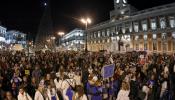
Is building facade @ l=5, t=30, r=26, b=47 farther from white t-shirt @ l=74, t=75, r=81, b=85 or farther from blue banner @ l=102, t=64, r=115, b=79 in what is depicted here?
blue banner @ l=102, t=64, r=115, b=79

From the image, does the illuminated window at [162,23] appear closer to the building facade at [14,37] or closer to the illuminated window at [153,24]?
the illuminated window at [153,24]

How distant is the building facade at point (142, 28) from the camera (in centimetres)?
7150

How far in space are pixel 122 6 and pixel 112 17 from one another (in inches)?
271

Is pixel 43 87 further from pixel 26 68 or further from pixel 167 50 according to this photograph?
pixel 167 50

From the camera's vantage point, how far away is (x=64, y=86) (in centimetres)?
1171

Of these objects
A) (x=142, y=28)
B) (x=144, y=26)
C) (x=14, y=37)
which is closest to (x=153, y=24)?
(x=144, y=26)

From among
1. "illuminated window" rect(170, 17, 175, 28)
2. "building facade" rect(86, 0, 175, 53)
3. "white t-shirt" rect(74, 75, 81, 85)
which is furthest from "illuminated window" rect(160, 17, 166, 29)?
"white t-shirt" rect(74, 75, 81, 85)

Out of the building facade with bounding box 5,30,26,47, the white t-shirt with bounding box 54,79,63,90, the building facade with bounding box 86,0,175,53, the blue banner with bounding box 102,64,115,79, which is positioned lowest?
the white t-shirt with bounding box 54,79,63,90

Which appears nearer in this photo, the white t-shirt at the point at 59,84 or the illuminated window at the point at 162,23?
the white t-shirt at the point at 59,84

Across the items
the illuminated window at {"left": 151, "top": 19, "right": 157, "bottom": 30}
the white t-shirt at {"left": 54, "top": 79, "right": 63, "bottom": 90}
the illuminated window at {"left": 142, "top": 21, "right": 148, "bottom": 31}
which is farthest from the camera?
the illuminated window at {"left": 142, "top": 21, "right": 148, "bottom": 31}

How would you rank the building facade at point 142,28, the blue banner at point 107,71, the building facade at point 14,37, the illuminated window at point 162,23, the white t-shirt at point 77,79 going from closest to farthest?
1. the blue banner at point 107,71
2. the white t-shirt at point 77,79
3. the building facade at point 142,28
4. the illuminated window at point 162,23
5. the building facade at point 14,37

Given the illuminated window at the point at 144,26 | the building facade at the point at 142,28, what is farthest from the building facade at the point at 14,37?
the illuminated window at the point at 144,26

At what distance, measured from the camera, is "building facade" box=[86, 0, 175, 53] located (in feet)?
235

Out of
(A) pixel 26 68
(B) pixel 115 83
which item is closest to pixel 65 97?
(B) pixel 115 83
